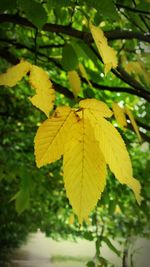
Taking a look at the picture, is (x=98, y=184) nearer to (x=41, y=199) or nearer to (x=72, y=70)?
(x=72, y=70)

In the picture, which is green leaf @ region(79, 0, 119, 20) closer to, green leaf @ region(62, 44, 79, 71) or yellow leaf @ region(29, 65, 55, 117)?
yellow leaf @ region(29, 65, 55, 117)

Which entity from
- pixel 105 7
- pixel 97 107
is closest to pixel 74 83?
pixel 105 7

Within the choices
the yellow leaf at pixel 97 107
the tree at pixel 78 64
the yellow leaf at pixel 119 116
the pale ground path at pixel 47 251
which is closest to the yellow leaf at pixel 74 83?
the tree at pixel 78 64

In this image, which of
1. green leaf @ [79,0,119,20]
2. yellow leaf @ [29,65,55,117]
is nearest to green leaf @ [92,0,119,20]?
green leaf @ [79,0,119,20]

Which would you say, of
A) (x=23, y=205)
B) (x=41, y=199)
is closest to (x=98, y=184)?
(x=23, y=205)

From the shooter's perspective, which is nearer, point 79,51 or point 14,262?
point 79,51

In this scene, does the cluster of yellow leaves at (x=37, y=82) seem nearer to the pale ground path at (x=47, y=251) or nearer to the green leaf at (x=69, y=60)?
the green leaf at (x=69, y=60)

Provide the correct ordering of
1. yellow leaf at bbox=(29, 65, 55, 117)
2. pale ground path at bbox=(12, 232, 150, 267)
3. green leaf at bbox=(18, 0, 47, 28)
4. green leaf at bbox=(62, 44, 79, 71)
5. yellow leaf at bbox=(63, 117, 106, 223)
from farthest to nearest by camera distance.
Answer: pale ground path at bbox=(12, 232, 150, 267)
green leaf at bbox=(62, 44, 79, 71)
green leaf at bbox=(18, 0, 47, 28)
yellow leaf at bbox=(29, 65, 55, 117)
yellow leaf at bbox=(63, 117, 106, 223)

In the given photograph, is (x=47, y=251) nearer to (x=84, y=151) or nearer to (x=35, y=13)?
(x=35, y=13)
